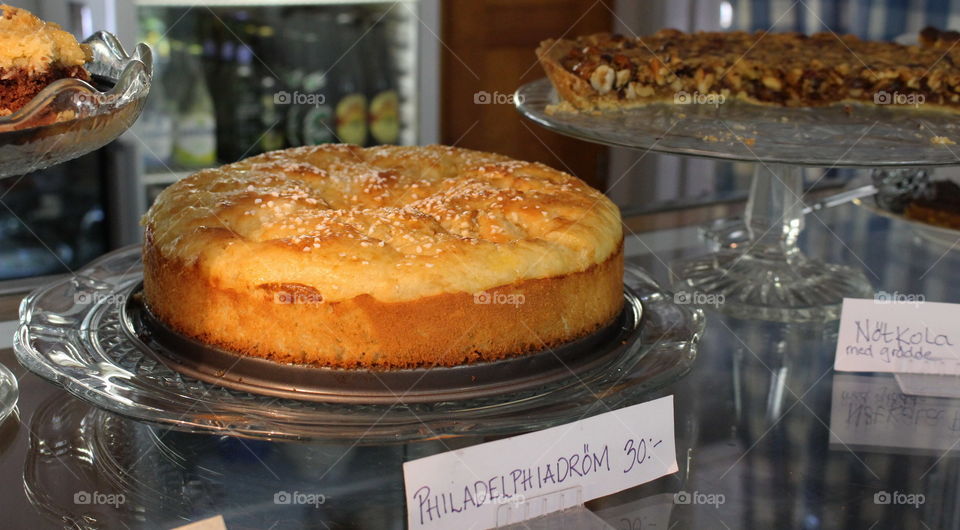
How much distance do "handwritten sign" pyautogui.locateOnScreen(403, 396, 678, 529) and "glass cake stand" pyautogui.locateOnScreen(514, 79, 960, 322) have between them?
371 millimetres

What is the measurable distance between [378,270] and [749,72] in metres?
1.23

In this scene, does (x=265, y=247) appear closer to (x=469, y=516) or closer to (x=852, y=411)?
(x=469, y=516)

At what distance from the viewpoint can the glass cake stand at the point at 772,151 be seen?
1.35 m

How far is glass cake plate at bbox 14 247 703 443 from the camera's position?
946 millimetres

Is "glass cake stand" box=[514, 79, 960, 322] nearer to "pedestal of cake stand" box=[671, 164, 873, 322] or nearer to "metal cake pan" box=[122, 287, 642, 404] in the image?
"pedestal of cake stand" box=[671, 164, 873, 322]

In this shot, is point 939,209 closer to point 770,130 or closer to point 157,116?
point 770,130

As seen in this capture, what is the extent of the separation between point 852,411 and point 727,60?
94 cm

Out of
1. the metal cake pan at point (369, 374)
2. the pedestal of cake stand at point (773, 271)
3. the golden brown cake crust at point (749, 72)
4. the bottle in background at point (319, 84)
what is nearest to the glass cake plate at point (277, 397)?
the metal cake pan at point (369, 374)

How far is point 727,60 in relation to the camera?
6.61ft

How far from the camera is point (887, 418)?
1.27 m

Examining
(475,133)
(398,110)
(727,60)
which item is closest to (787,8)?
(475,133)

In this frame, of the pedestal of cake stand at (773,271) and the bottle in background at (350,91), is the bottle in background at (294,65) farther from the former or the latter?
the pedestal of cake stand at (773,271)

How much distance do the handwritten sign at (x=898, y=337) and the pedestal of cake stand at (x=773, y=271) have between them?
0.76 ft

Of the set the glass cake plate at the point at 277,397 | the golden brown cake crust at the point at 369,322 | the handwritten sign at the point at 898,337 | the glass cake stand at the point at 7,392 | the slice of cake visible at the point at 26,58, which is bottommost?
the glass cake stand at the point at 7,392
